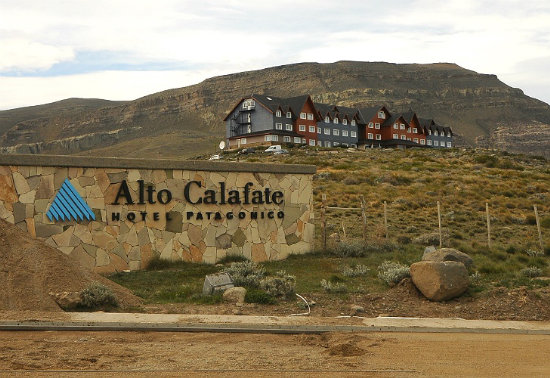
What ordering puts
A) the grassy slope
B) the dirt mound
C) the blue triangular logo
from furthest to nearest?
1. the blue triangular logo
2. the grassy slope
3. the dirt mound

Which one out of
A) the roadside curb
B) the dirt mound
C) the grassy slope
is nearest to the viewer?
the roadside curb

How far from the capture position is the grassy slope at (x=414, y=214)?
55.6ft

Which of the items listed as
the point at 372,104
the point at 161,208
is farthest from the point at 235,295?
the point at 372,104

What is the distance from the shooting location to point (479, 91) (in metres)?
194

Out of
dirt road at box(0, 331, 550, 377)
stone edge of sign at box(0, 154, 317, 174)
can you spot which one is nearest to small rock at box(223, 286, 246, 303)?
dirt road at box(0, 331, 550, 377)

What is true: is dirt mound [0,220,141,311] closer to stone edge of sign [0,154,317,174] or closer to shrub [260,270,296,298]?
stone edge of sign [0,154,317,174]

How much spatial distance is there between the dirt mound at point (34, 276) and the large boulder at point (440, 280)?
21.8 feet

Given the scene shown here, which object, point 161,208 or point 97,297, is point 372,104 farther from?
point 97,297

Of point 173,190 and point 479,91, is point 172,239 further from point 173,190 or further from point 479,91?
point 479,91

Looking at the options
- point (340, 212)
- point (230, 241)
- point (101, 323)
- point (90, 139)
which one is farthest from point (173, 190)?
A: point (90, 139)

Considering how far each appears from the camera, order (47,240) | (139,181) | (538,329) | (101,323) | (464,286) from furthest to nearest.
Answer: (139,181)
(47,240)
(464,286)
(538,329)
(101,323)

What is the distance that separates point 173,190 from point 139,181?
1081 mm

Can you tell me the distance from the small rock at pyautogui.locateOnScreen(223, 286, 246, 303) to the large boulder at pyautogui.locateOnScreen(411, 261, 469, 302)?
428cm

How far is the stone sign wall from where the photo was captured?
55.7ft
